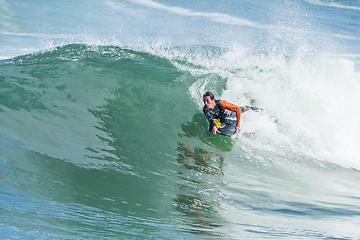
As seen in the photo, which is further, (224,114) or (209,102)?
(224,114)

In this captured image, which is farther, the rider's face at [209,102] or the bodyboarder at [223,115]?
the bodyboarder at [223,115]

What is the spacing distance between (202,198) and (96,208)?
1.42m

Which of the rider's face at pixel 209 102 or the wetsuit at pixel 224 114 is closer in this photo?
the rider's face at pixel 209 102

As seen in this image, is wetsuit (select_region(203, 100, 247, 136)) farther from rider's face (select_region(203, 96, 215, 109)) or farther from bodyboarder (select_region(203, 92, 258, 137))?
rider's face (select_region(203, 96, 215, 109))

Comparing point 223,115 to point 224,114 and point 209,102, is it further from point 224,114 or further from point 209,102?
point 209,102

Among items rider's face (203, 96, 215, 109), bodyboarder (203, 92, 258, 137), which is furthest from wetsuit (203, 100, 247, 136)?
rider's face (203, 96, 215, 109)

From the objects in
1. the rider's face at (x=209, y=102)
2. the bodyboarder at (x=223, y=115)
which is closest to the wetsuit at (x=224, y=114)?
the bodyboarder at (x=223, y=115)

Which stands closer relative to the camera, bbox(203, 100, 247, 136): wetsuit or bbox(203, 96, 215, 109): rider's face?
bbox(203, 96, 215, 109): rider's face

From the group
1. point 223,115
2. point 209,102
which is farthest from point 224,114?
point 209,102

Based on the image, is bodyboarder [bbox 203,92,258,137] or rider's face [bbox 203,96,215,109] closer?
rider's face [bbox 203,96,215,109]

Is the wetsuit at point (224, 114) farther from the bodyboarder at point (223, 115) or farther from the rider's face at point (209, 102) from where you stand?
the rider's face at point (209, 102)

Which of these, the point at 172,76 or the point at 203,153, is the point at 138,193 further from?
the point at 172,76

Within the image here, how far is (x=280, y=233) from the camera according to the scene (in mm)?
2988

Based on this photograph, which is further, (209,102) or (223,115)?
(223,115)
